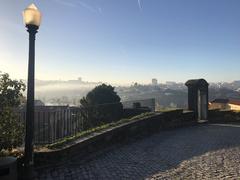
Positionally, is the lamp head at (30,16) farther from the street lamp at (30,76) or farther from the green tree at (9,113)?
the green tree at (9,113)

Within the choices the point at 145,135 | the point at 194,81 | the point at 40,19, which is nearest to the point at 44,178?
the point at 40,19

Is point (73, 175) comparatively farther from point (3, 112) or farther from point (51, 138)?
point (51, 138)

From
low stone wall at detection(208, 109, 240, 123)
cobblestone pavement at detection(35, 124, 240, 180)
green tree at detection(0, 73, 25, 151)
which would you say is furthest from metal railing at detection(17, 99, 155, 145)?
low stone wall at detection(208, 109, 240, 123)

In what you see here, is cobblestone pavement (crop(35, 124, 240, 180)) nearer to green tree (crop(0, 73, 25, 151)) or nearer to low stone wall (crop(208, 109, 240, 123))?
green tree (crop(0, 73, 25, 151))

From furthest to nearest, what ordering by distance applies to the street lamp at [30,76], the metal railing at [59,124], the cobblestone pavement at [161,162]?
the metal railing at [59,124]
the cobblestone pavement at [161,162]
the street lamp at [30,76]

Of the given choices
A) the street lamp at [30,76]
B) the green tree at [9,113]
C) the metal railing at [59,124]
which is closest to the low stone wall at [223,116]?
the metal railing at [59,124]

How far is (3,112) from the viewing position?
245 inches

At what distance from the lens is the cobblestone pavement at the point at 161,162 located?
6852 millimetres

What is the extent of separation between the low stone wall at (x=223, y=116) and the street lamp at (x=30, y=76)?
552 inches

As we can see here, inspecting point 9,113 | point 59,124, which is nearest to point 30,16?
point 9,113

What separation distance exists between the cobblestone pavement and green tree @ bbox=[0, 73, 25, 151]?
3.41 ft

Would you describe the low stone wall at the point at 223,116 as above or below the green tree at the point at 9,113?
below

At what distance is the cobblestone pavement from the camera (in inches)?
270

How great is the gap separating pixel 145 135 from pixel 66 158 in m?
5.16
